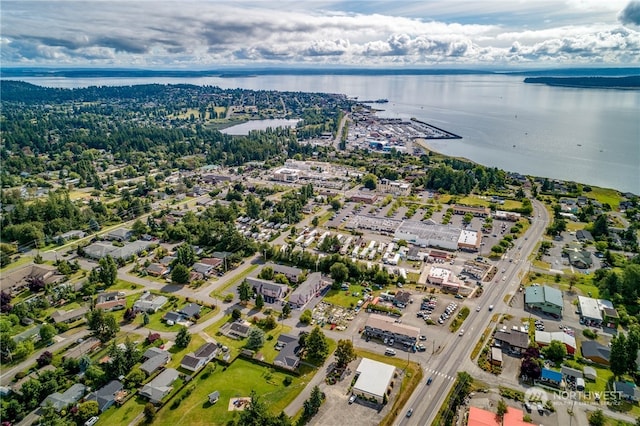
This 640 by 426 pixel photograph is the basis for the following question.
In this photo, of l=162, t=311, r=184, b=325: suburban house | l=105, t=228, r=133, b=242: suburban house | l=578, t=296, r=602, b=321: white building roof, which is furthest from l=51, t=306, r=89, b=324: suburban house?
l=578, t=296, r=602, b=321: white building roof

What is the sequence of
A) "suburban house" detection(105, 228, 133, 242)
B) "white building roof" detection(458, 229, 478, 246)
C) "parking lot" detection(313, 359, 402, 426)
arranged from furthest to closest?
"suburban house" detection(105, 228, 133, 242) → "white building roof" detection(458, 229, 478, 246) → "parking lot" detection(313, 359, 402, 426)

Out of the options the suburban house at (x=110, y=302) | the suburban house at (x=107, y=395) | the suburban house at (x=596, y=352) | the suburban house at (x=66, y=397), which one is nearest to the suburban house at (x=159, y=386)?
the suburban house at (x=107, y=395)

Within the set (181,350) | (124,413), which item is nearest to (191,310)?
(181,350)

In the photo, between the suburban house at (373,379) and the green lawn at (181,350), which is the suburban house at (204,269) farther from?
the suburban house at (373,379)

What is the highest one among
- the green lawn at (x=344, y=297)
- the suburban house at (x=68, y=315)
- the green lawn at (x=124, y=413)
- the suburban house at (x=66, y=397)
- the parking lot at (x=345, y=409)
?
the suburban house at (x=66, y=397)

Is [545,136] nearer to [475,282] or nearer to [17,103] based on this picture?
[475,282]

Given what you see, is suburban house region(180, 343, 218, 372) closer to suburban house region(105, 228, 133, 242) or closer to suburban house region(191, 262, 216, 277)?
suburban house region(191, 262, 216, 277)
